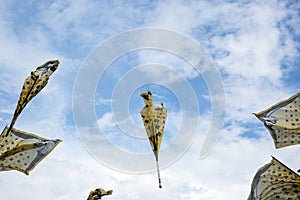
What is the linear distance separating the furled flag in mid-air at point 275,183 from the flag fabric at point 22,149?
960 centimetres

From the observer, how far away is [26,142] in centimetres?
1747

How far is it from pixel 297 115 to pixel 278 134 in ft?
3.97

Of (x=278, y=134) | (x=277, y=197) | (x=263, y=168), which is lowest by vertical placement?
(x=277, y=197)

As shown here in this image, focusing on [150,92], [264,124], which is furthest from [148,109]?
[264,124]

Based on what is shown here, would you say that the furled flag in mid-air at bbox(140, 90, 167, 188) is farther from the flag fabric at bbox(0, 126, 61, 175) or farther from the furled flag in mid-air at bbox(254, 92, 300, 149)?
the flag fabric at bbox(0, 126, 61, 175)

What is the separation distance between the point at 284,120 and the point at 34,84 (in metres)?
11.1

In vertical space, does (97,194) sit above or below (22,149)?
below

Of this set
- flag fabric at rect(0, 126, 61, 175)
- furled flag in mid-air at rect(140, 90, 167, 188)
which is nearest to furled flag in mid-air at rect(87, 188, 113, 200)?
flag fabric at rect(0, 126, 61, 175)

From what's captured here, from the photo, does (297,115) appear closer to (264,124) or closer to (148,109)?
(264,124)

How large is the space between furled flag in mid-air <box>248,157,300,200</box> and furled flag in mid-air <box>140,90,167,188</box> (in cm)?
469

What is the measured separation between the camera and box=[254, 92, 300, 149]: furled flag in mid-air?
631 inches

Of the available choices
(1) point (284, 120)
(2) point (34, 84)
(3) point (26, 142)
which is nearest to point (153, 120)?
(2) point (34, 84)

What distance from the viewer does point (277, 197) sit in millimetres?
15531

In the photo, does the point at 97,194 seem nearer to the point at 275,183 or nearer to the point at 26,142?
the point at 26,142
